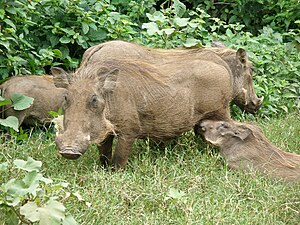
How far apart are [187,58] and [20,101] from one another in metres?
1.35

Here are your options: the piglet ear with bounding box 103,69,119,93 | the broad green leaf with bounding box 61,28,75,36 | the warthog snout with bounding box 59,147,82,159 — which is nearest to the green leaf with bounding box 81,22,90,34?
the broad green leaf with bounding box 61,28,75,36

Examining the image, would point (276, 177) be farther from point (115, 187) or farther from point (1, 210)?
point (1, 210)

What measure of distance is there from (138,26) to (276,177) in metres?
3.39

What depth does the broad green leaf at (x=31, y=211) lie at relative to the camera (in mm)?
3924

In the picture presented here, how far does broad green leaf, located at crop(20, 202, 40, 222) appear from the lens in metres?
3.92

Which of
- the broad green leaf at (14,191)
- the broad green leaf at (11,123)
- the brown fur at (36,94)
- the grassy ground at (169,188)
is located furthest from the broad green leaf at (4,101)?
the broad green leaf at (14,191)

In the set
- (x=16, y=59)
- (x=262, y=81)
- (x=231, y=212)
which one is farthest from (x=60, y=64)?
(x=231, y=212)

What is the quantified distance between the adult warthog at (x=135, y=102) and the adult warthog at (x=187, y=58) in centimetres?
4

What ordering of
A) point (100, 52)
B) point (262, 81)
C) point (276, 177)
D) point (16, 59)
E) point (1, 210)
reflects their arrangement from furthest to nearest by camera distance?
point (262, 81), point (16, 59), point (100, 52), point (276, 177), point (1, 210)

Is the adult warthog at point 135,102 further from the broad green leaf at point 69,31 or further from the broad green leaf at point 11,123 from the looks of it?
the broad green leaf at point 69,31

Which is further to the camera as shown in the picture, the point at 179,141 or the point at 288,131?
the point at 288,131

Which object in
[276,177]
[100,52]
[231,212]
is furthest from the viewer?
[100,52]

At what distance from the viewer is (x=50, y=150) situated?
593 cm

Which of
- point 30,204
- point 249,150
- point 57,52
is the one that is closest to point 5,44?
point 57,52
